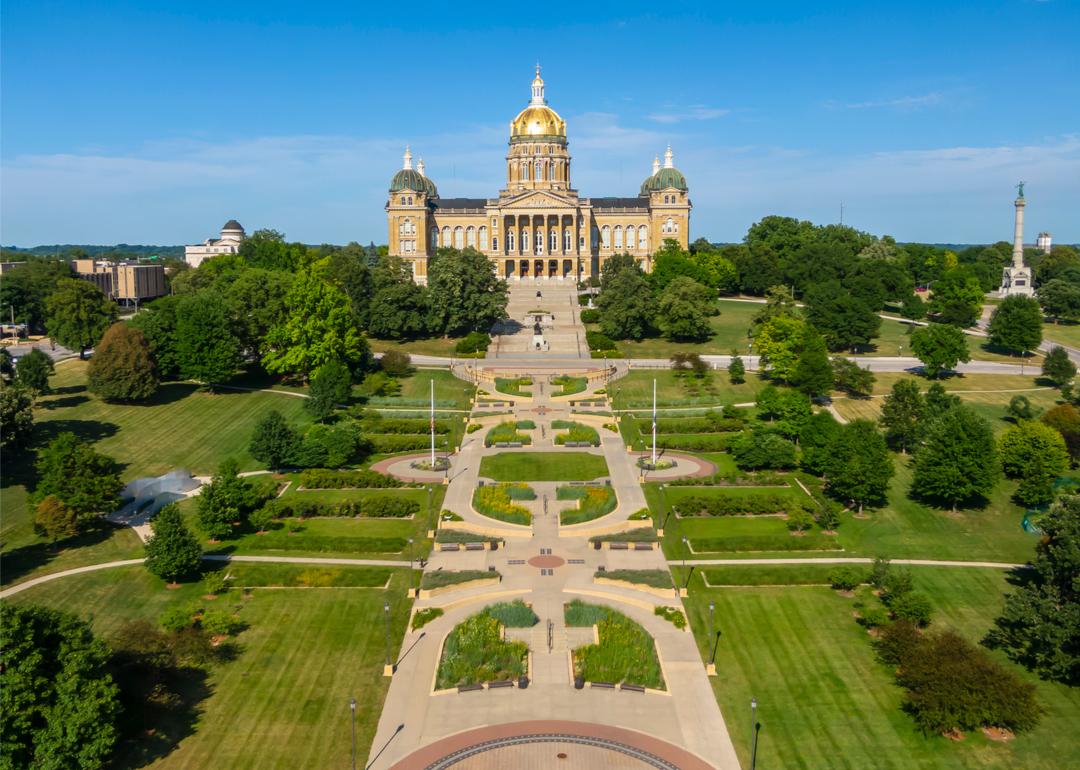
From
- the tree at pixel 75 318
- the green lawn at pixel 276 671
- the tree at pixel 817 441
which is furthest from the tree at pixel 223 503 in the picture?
the tree at pixel 75 318

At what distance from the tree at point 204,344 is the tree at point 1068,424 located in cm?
6693

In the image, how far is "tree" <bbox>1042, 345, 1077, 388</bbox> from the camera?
82500 mm

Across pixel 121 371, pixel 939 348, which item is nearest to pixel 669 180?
pixel 939 348

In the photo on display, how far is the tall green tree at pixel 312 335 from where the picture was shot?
8369cm

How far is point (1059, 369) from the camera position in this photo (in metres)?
82.6

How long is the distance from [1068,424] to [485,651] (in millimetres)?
48107

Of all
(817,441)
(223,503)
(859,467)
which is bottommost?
(223,503)

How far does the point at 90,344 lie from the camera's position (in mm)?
91938

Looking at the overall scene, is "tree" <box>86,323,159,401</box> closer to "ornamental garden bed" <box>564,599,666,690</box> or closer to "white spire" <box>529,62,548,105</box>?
"ornamental garden bed" <box>564,599,666,690</box>

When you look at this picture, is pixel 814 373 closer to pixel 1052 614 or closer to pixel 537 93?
pixel 1052 614

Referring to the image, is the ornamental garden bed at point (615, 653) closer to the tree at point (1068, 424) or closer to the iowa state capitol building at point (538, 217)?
the tree at point (1068, 424)

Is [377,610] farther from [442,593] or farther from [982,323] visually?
[982,323]

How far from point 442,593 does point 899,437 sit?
3874 centimetres

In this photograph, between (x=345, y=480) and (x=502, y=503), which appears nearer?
(x=502, y=503)
